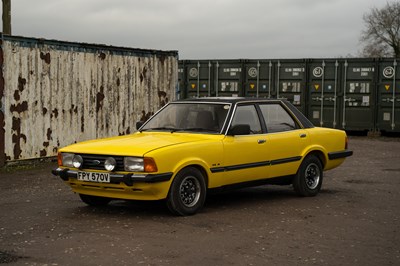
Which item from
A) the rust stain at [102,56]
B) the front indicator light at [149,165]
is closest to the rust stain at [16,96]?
the rust stain at [102,56]

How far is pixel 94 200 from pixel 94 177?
930mm

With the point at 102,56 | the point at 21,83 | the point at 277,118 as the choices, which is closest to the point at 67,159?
the point at 277,118

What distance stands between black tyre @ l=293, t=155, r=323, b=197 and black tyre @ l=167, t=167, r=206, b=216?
2034mm

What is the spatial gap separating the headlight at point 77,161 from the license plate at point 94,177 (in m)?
0.11

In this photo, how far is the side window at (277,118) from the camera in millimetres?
9068

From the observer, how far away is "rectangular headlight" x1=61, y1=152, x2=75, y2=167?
789 cm

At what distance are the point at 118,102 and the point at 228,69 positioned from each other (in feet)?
30.4

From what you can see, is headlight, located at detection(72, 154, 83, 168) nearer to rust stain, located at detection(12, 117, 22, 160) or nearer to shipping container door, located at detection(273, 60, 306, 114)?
rust stain, located at detection(12, 117, 22, 160)

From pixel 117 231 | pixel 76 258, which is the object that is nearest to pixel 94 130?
pixel 117 231

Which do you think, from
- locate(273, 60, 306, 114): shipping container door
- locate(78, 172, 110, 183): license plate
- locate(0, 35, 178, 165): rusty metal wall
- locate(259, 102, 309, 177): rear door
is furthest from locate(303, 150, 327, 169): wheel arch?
locate(273, 60, 306, 114): shipping container door

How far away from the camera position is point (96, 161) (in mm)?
7605

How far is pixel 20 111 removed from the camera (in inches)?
535

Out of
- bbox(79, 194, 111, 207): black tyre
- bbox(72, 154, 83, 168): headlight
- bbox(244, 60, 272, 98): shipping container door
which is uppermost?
bbox(244, 60, 272, 98): shipping container door

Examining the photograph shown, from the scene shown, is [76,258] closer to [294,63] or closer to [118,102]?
[118,102]
